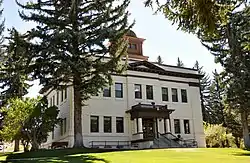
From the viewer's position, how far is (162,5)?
9273 mm

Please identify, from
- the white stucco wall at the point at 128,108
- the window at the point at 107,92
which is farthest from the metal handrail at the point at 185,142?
the window at the point at 107,92

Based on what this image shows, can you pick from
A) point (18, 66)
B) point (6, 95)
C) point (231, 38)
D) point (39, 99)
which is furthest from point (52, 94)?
point (231, 38)

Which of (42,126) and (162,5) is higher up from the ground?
(162,5)

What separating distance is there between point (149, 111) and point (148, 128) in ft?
7.44

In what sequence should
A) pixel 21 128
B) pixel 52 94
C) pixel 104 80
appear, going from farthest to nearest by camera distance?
1. pixel 52 94
2. pixel 21 128
3. pixel 104 80

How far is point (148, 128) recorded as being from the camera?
33.4 meters

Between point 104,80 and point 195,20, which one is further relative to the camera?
point 104,80

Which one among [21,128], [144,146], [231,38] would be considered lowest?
[144,146]

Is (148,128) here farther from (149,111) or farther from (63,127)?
(63,127)

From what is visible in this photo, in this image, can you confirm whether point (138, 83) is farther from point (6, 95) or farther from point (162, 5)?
point (162, 5)

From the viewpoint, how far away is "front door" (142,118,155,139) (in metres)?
32.9

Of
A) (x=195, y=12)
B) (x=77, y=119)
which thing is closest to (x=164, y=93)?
(x=77, y=119)

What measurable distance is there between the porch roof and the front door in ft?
4.24

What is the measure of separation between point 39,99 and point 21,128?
10.4 ft
